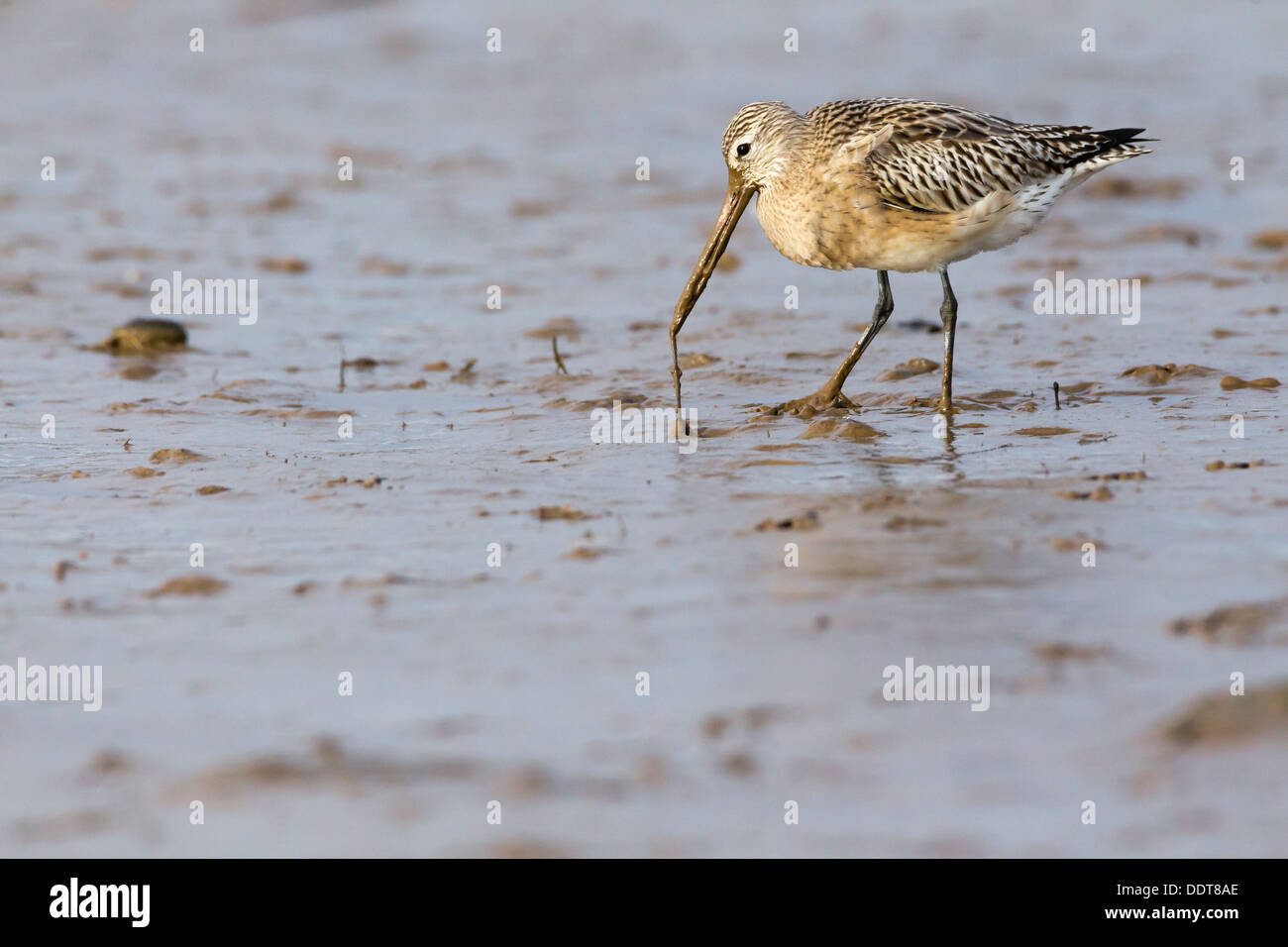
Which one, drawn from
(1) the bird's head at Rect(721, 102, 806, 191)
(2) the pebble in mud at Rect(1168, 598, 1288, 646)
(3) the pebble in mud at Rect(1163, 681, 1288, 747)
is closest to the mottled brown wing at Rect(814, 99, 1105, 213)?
(1) the bird's head at Rect(721, 102, 806, 191)

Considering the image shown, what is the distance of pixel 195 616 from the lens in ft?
17.9

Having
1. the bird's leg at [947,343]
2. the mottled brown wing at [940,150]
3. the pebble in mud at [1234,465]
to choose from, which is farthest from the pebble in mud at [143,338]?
the pebble in mud at [1234,465]

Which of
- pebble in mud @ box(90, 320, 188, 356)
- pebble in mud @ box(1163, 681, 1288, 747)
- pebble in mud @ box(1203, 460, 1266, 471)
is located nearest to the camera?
pebble in mud @ box(1163, 681, 1288, 747)

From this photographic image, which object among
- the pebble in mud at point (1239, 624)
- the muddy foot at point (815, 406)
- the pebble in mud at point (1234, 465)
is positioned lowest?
the pebble in mud at point (1239, 624)

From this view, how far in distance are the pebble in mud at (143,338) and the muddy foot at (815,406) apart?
155 inches

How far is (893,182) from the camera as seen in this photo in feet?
26.6

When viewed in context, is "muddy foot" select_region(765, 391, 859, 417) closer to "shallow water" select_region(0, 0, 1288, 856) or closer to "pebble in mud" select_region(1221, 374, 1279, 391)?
"shallow water" select_region(0, 0, 1288, 856)

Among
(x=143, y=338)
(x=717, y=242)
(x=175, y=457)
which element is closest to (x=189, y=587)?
(x=175, y=457)

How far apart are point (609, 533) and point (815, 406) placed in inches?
90.6

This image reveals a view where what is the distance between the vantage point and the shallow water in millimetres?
4141

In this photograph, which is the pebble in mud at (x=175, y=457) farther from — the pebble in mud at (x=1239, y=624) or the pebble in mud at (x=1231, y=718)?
the pebble in mud at (x=1231, y=718)

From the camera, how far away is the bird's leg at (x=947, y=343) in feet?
26.7

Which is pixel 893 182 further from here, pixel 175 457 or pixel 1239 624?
pixel 1239 624
